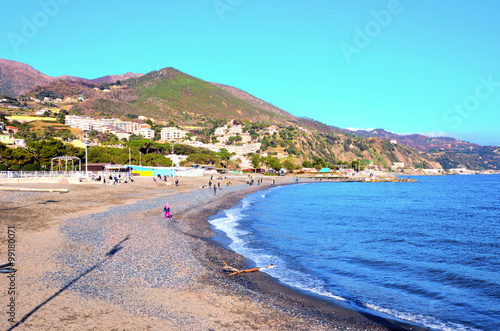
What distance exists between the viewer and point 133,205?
99.5ft

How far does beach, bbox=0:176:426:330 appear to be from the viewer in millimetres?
8312

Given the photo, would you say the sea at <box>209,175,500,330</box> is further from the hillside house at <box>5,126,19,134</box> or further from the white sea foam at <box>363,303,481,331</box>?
the hillside house at <box>5,126,19,134</box>

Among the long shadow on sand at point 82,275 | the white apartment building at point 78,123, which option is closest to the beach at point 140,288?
Answer: the long shadow on sand at point 82,275

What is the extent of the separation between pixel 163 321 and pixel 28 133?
144 m

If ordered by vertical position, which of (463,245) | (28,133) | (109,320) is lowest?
(463,245)

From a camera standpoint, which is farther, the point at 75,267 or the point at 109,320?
the point at 75,267

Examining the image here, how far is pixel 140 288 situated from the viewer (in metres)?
10.5

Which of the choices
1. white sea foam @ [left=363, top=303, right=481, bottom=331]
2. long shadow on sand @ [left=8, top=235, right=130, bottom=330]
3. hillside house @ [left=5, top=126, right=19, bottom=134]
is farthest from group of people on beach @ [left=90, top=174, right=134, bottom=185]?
hillside house @ [left=5, top=126, right=19, bottom=134]

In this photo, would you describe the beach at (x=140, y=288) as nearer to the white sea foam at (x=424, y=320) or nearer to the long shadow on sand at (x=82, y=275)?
the long shadow on sand at (x=82, y=275)

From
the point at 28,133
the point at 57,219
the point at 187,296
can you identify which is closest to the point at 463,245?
the point at 187,296

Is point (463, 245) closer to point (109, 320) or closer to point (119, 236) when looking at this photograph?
point (119, 236)

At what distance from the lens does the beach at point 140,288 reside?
8.31 m

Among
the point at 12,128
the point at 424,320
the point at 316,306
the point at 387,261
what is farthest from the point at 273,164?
the point at 424,320

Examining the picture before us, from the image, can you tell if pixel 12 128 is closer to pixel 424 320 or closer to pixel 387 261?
pixel 387 261
